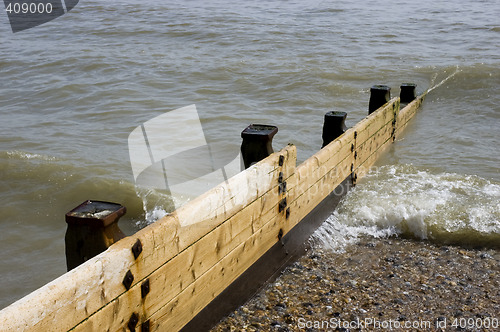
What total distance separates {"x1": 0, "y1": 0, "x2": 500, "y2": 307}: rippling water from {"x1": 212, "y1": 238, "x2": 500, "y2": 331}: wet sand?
54 cm

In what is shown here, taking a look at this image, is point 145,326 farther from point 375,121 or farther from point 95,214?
point 375,121

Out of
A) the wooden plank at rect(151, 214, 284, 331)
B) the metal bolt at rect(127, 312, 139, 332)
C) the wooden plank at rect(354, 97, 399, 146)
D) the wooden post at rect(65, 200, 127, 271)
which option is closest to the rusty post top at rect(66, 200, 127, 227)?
the wooden post at rect(65, 200, 127, 271)

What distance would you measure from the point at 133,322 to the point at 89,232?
598 mm

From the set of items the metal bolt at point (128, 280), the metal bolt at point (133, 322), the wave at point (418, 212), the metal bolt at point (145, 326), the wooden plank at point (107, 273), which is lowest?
the wave at point (418, 212)

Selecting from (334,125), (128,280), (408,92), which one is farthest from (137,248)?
(408,92)

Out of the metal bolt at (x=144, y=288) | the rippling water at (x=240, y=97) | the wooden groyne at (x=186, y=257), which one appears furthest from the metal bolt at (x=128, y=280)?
the rippling water at (x=240, y=97)

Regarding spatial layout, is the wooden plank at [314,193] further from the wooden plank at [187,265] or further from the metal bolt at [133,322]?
the metal bolt at [133,322]

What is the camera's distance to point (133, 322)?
3174 millimetres

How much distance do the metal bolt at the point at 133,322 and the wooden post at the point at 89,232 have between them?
1.43 feet

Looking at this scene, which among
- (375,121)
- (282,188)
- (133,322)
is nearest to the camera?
(133,322)

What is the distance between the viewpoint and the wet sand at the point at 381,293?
4.21m

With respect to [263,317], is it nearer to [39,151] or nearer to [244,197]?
[244,197]

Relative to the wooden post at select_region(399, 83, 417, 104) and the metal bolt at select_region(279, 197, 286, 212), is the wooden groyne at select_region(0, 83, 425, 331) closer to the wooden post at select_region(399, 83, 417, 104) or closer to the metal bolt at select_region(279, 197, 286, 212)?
the metal bolt at select_region(279, 197, 286, 212)

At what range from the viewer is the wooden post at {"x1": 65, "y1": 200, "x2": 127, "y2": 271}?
3.08 m
